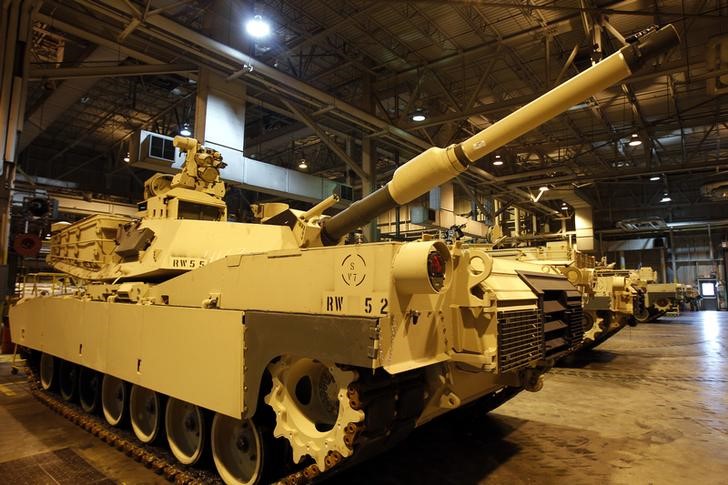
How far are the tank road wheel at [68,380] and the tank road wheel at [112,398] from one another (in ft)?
A: 3.38

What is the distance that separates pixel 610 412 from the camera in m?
6.47

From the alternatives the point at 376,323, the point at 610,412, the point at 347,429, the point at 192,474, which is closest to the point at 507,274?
the point at 376,323

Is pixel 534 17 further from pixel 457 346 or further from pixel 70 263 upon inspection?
pixel 70 263

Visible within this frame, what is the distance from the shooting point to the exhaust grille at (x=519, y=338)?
137 inches

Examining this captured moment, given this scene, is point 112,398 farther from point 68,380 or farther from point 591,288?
point 591,288

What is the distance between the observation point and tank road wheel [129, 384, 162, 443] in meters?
5.11

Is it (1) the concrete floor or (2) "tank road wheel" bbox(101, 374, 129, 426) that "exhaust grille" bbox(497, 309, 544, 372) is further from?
(2) "tank road wheel" bbox(101, 374, 129, 426)

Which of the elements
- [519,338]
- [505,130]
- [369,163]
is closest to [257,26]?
[369,163]

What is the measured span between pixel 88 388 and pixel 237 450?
3.51m

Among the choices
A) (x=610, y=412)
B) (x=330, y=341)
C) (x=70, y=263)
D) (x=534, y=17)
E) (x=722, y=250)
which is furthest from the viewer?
(x=722, y=250)

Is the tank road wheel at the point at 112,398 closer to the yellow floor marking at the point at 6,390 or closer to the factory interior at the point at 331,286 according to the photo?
the factory interior at the point at 331,286

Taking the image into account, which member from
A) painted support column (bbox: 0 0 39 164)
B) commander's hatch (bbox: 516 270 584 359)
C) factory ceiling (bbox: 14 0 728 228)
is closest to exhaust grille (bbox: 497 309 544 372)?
commander's hatch (bbox: 516 270 584 359)

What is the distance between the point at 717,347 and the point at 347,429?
13610 mm

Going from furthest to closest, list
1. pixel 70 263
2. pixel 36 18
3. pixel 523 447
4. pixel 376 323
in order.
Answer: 1. pixel 36 18
2. pixel 70 263
3. pixel 523 447
4. pixel 376 323
